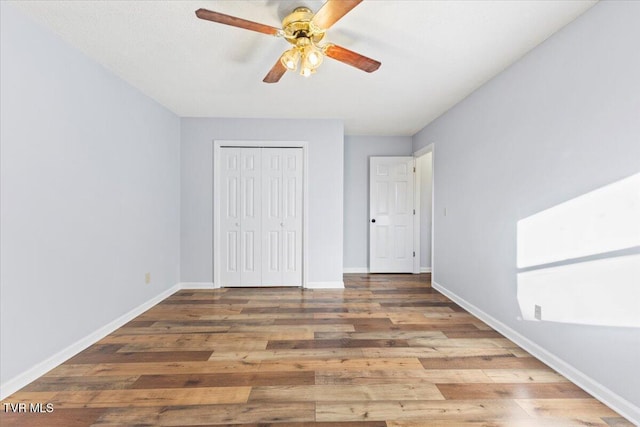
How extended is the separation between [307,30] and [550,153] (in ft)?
6.44

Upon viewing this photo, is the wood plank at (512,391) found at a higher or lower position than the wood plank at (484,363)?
lower

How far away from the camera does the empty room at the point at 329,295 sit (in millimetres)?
1851

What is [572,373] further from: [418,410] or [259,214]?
[259,214]

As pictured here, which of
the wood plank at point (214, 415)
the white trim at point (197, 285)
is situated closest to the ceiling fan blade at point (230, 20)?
the wood plank at point (214, 415)

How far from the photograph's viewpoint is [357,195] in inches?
222

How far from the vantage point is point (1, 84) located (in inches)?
75.5

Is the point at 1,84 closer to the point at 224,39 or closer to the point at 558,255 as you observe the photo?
the point at 224,39

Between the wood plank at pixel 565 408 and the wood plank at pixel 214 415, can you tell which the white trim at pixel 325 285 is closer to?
the wood plank at pixel 214 415

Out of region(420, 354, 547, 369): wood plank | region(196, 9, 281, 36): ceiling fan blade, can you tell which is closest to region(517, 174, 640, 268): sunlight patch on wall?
region(420, 354, 547, 369): wood plank

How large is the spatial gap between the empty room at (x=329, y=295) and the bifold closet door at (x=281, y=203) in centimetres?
69

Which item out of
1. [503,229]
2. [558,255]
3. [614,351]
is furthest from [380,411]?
[503,229]

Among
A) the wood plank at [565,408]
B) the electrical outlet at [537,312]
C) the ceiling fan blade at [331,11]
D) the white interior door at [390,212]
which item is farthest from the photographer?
the white interior door at [390,212]

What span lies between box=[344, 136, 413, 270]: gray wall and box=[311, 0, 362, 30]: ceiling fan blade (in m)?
3.70

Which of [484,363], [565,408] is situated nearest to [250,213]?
[484,363]
